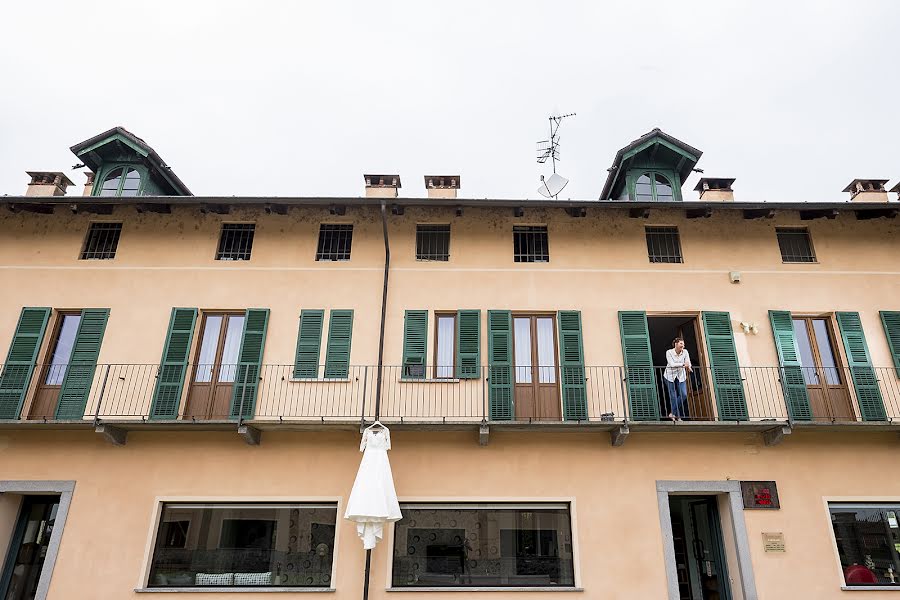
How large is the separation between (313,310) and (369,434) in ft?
10.1

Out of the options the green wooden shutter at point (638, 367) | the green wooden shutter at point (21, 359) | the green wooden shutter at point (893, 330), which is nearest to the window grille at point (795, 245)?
the green wooden shutter at point (893, 330)

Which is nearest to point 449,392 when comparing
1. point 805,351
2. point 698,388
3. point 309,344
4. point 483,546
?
point 483,546

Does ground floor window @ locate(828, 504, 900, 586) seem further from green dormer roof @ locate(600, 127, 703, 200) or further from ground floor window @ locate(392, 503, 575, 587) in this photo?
green dormer roof @ locate(600, 127, 703, 200)

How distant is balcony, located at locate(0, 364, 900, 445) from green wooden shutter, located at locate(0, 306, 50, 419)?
0.66 feet

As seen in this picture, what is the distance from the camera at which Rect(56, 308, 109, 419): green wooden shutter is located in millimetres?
10461

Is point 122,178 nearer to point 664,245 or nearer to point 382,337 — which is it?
point 382,337


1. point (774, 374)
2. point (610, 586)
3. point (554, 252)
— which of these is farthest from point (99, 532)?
point (774, 374)

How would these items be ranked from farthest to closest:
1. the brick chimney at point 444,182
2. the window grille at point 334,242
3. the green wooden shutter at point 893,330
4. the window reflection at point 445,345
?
the brick chimney at point 444,182 < the window grille at point 334,242 < the window reflection at point 445,345 < the green wooden shutter at point 893,330

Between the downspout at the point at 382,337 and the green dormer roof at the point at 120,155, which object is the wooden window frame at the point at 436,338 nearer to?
the downspout at the point at 382,337

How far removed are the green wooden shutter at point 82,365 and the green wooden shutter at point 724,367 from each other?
11424 mm

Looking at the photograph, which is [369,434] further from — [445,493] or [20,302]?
[20,302]

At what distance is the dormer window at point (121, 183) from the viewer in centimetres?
1270

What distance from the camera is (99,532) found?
977 cm

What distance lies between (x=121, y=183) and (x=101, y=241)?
1.53 m
